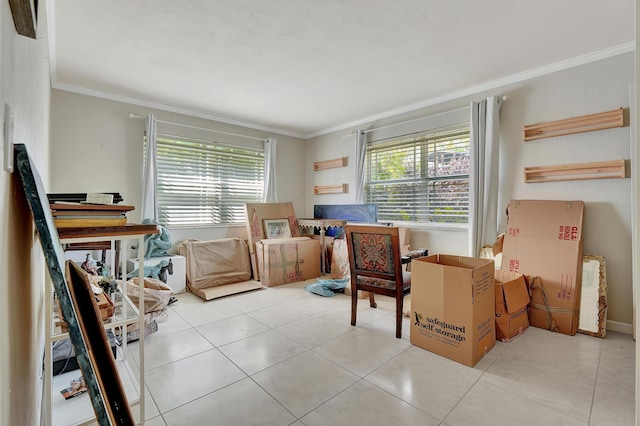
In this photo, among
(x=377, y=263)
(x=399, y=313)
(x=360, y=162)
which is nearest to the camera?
(x=399, y=313)

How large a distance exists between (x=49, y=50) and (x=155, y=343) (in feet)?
8.68

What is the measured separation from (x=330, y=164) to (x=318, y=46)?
2679 mm

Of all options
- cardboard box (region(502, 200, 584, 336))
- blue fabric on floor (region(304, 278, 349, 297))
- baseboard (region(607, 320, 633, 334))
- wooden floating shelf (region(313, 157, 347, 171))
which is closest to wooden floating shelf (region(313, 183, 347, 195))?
wooden floating shelf (region(313, 157, 347, 171))

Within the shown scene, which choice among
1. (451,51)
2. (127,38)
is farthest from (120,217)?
(451,51)

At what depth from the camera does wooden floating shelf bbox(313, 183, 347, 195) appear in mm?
4992

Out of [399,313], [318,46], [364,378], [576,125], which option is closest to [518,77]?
[576,125]

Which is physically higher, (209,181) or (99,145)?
(99,145)

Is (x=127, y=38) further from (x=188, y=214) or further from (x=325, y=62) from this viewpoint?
(x=188, y=214)

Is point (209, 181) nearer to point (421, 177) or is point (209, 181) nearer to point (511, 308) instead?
point (421, 177)

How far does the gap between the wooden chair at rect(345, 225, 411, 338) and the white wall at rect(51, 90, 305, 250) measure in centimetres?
270

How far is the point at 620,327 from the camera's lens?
264cm

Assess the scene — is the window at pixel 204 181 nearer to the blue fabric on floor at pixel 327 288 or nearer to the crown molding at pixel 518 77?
the blue fabric on floor at pixel 327 288

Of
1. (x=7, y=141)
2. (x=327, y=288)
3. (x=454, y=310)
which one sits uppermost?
(x=7, y=141)

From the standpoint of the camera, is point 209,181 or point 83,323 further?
point 209,181
